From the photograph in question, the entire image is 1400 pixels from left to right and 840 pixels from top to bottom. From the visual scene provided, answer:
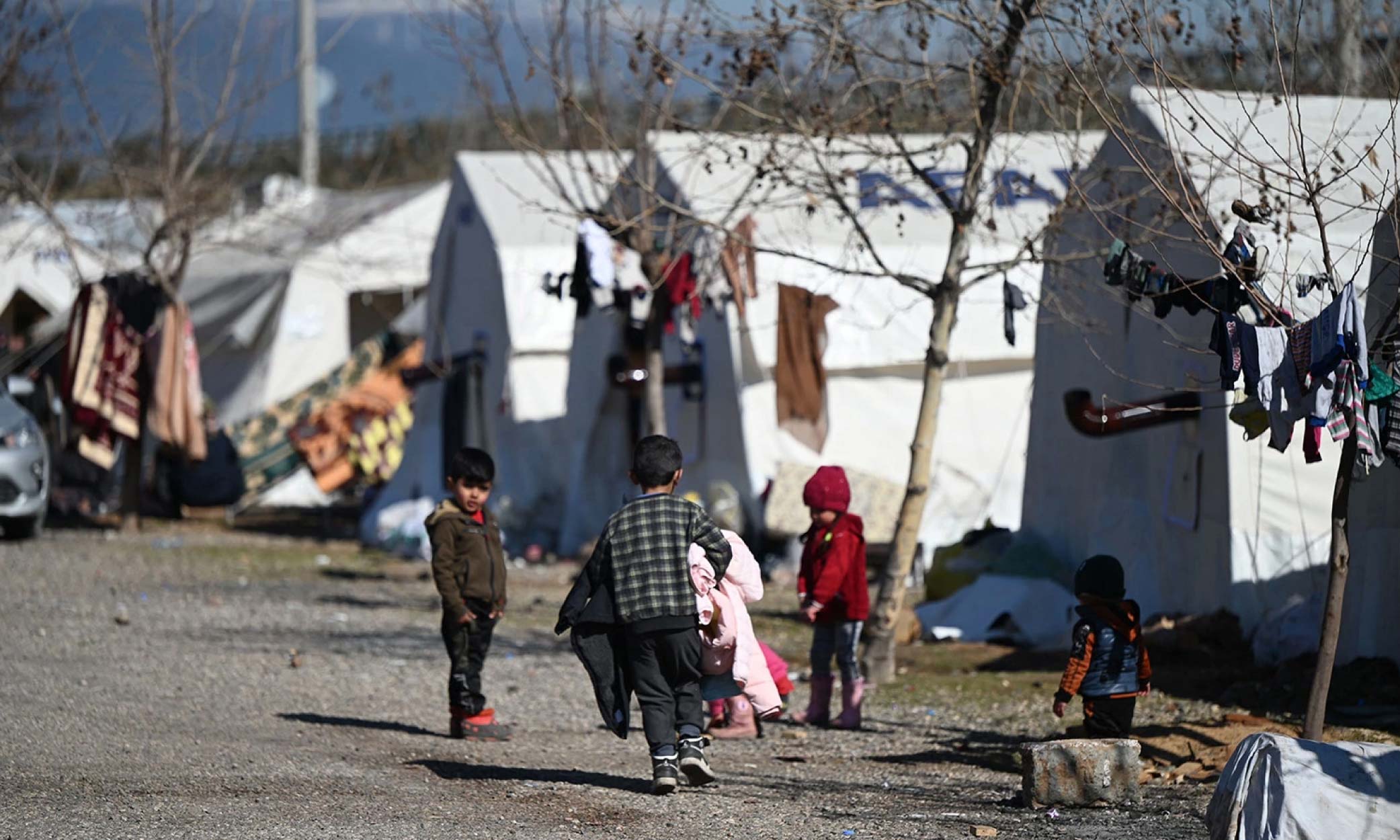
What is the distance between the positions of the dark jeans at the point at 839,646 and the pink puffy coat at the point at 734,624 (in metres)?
1.72

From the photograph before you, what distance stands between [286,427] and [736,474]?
758cm

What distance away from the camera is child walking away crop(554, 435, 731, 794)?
596 cm

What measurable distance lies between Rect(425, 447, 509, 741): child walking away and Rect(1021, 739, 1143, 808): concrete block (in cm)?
252

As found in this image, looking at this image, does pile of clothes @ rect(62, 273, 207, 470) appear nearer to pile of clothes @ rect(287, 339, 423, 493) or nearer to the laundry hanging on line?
pile of clothes @ rect(287, 339, 423, 493)

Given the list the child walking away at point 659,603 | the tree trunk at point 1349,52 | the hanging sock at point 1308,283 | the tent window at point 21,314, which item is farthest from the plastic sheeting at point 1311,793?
the tent window at point 21,314

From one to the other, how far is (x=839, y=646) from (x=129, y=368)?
11599 millimetres

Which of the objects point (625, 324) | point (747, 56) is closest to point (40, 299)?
point (625, 324)

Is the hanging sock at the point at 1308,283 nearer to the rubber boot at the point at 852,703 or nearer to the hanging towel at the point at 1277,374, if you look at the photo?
the hanging towel at the point at 1277,374

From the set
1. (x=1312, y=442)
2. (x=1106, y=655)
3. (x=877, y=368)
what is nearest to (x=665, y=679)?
(x=1106, y=655)

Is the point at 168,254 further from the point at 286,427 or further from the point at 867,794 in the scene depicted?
the point at 867,794

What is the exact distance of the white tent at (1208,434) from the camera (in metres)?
8.34

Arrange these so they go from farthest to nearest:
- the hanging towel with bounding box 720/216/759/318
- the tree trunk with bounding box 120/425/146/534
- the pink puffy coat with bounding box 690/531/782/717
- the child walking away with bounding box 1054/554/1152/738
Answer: the tree trunk with bounding box 120/425/146/534 → the hanging towel with bounding box 720/216/759/318 → the child walking away with bounding box 1054/554/1152/738 → the pink puffy coat with bounding box 690/531/782/717

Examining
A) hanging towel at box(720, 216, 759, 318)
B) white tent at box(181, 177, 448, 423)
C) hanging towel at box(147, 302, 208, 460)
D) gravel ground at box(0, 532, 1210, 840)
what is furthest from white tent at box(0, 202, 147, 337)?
hanging towel at box(720, 216, 759, 318)

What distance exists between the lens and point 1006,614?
434 inches
